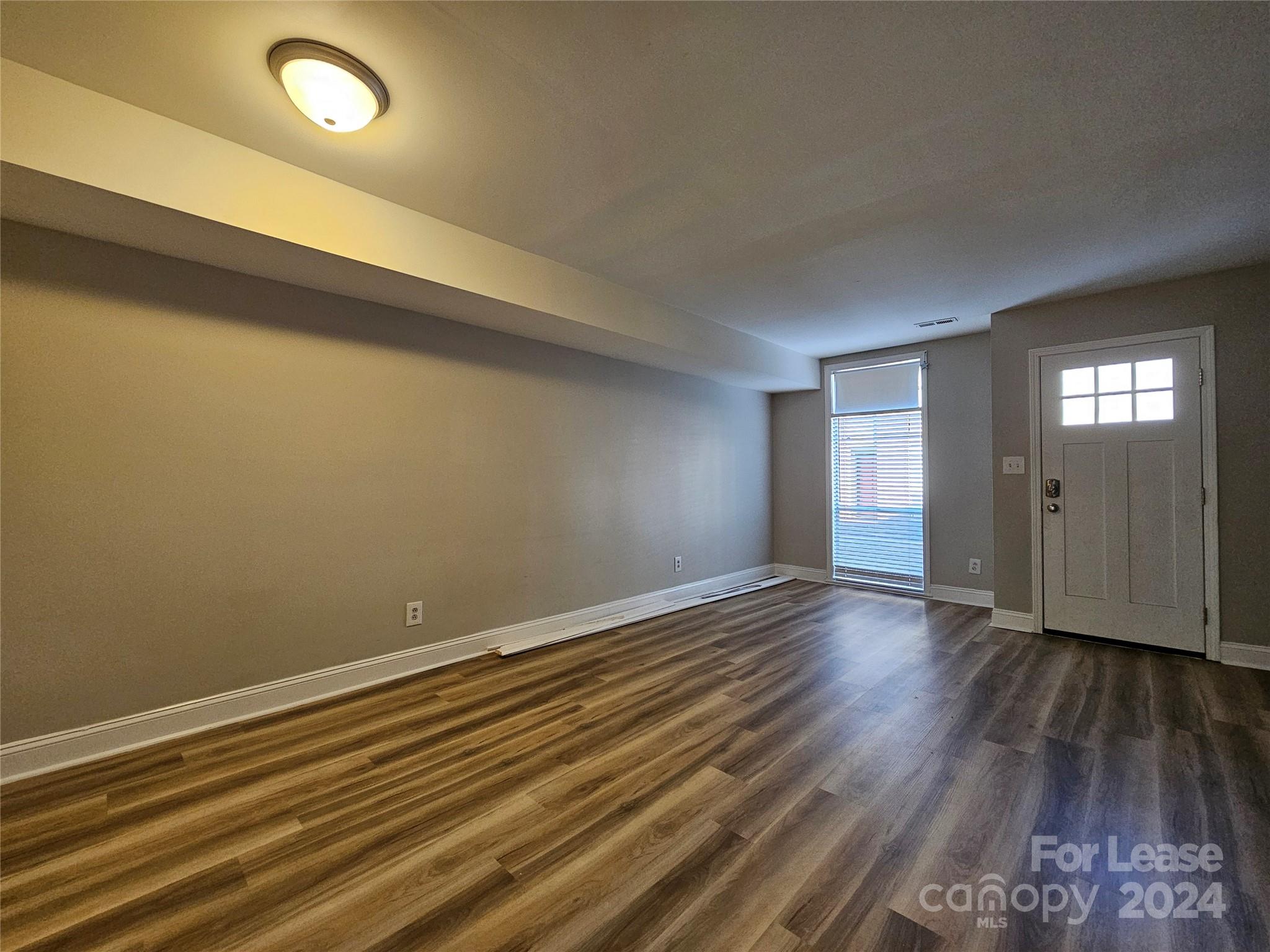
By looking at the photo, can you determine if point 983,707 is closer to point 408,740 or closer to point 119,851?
point 408,740

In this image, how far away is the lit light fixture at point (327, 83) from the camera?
1.49 meters

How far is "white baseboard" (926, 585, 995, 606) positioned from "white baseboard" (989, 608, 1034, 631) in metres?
0.59

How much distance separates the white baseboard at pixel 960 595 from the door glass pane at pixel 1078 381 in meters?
1.86

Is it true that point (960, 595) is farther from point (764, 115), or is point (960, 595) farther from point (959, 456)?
point (764, 115)

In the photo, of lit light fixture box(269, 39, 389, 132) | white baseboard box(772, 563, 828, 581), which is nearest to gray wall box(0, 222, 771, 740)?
lit light fixture box(269, 39, 389, 132)

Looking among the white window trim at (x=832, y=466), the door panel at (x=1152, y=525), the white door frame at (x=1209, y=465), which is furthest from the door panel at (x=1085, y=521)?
the white window trim at (x=832, y=466)

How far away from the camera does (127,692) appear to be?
82.5 inches

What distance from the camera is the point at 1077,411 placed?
11.7 ft

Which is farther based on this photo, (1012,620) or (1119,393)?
(1012,620)

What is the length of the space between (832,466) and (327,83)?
16.9 ft

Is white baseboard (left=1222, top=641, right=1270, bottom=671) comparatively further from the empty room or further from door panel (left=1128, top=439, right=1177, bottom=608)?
door panel (left=1128, top=439, right=1177, bottom=608)

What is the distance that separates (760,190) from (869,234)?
78 cm

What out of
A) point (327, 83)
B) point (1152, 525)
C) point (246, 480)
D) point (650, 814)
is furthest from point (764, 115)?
point (1152, 525)

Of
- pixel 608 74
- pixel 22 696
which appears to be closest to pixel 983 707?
pixel 608 74
